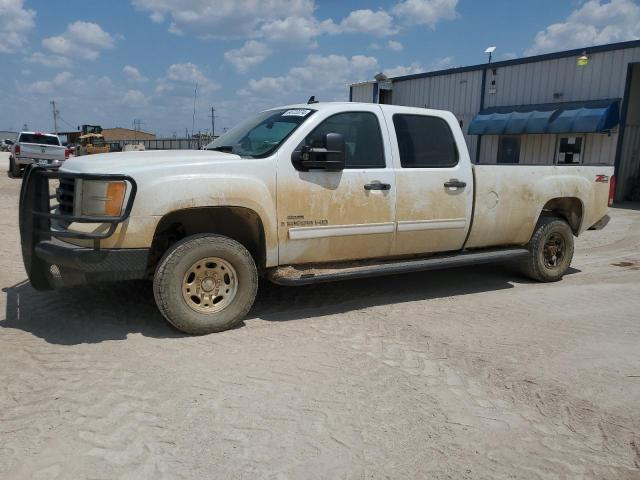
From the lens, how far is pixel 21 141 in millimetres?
20078

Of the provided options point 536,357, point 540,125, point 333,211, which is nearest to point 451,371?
point 536,357

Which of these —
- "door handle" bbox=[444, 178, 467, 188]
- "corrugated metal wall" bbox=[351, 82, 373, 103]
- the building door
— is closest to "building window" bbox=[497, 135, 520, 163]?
the building door

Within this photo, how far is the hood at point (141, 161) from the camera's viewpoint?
4.20 metres

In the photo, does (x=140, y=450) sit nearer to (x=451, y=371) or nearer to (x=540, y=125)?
(x=451, y=371)

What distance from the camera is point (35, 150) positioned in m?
19.7

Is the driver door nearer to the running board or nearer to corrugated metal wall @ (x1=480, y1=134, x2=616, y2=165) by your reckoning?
the running board

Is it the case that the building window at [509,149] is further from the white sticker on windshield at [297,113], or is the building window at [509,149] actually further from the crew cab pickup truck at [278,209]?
the white sticker on windshield at [297,113]

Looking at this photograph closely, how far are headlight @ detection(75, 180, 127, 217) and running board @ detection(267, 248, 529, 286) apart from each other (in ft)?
4.81

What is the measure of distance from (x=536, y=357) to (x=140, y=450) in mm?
3031

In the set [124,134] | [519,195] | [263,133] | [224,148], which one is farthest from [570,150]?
[124,134]

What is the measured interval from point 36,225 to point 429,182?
11.8 feet

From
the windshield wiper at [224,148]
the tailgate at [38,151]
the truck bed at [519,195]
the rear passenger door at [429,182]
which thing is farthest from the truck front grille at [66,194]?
the tailgate at [38,151]

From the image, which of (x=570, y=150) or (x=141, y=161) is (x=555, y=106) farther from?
(x=141, y=161)

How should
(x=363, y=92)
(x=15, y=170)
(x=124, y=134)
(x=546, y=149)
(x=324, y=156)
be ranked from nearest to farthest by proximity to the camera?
(x=324, y=156)
(x=546, y=149)
(x=15, y=170)
(x=363, y=92)
(x=124, y=134)
